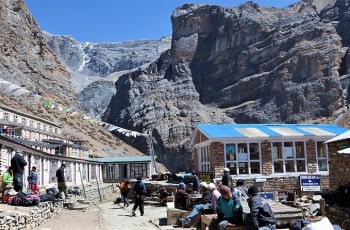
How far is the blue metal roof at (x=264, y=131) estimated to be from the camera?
24.9 meters

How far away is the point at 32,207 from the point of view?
14.7 metres

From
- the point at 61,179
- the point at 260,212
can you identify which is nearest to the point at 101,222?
the point at 61,179

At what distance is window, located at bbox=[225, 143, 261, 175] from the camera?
2470 centimetres

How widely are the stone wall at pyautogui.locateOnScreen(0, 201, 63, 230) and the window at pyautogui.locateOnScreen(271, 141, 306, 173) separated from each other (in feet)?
44.8

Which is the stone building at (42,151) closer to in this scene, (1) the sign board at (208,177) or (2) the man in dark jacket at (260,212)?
(1) the sign board at (208,177)

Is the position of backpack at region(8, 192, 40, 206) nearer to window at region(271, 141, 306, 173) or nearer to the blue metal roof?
the blue metal roof

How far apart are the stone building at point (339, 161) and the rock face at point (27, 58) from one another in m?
80.3

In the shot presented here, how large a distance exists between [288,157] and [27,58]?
86.6 meters

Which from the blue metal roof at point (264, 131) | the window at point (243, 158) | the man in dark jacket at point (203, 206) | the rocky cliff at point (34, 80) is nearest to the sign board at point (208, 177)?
the window at point (243, 158)

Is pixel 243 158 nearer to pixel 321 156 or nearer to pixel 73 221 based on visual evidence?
pixel 321 156

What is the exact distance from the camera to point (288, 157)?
25.7 meters

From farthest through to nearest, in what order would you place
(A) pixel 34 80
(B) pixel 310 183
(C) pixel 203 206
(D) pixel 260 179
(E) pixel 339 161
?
1. (A) pixel 34 80
2. (D) pixel 260 179
3. (B) pixel 310 183
4. (E) pixel 339 161
5. (C) pixel 203 206

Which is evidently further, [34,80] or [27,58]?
[27,58]

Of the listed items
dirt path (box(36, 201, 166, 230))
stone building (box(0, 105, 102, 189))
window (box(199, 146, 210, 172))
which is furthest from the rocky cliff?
dirt path (box(36, 201, 166, 230))
